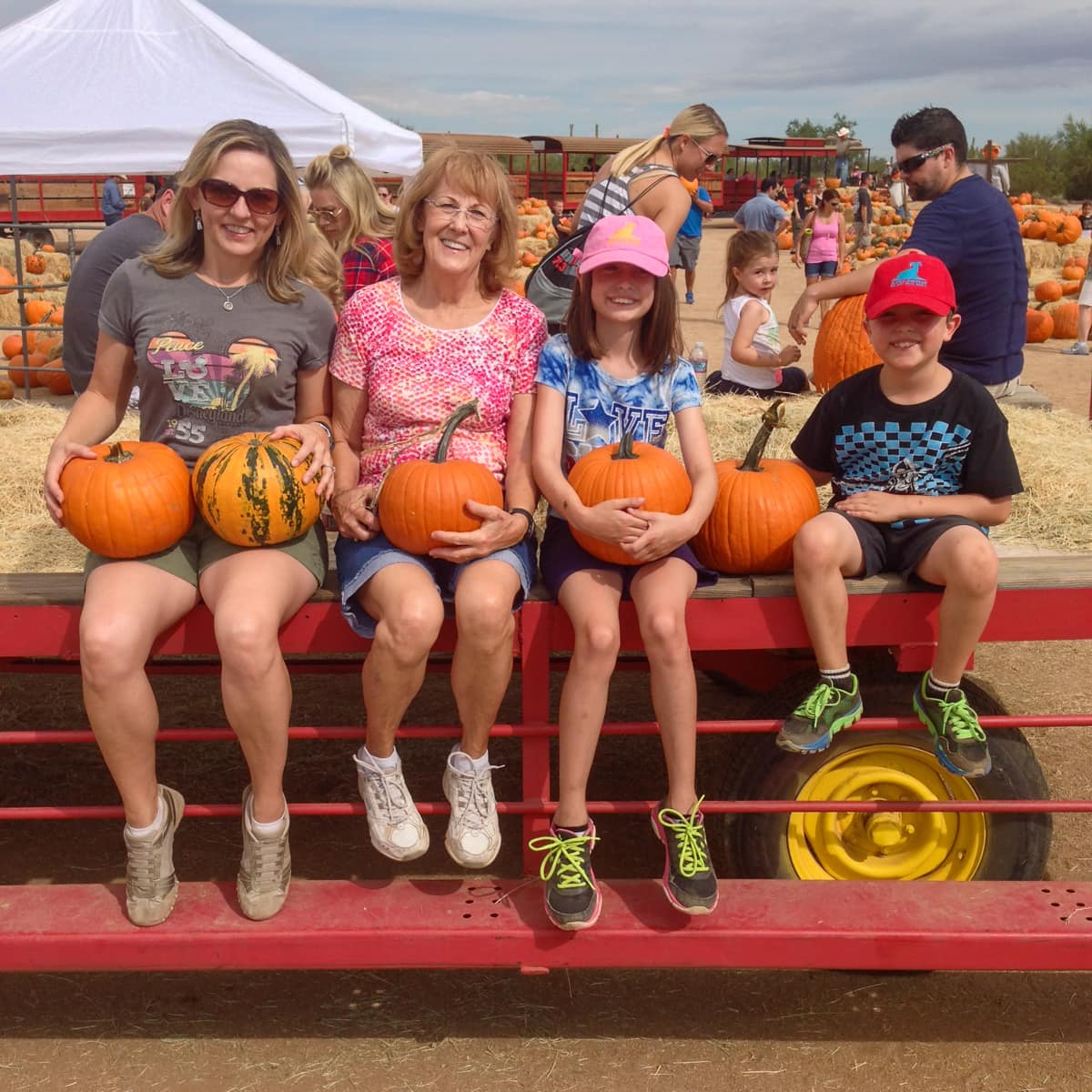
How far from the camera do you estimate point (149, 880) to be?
2.85 metres

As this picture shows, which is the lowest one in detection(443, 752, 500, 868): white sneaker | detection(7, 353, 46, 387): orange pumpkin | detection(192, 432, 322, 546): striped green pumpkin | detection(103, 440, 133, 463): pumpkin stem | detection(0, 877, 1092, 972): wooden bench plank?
detection(0, 877, 1092, 972): wooden bench plank

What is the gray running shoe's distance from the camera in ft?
9.36

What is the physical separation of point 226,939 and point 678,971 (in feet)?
4.41

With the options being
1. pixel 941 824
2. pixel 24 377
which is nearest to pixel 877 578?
pixel 941 824

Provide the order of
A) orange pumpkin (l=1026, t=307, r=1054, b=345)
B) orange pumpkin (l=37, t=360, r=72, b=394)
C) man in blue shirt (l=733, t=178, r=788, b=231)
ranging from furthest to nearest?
man in blue shirt (l=733, t=178, r=788, b=231) → orange pumpkin (l=1026, t=307, r=1054, b=345) → orange pumpkin (l=37, t=360, r=72, b=394)

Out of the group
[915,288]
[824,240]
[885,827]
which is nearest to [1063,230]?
[824,240]

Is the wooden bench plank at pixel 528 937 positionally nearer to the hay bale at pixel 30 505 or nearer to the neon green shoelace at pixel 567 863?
the neon green shoelace at pixel 567 863

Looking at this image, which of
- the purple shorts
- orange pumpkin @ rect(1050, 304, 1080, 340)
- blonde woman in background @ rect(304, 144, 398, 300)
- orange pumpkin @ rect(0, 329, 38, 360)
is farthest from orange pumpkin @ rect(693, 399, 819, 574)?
orange pumpkin @ rect(1050, 304, 1080, 340)

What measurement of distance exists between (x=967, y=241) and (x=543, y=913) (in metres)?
2.98

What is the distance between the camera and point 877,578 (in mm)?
3045

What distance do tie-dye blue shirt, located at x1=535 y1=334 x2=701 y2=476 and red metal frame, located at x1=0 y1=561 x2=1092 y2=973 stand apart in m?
0.54

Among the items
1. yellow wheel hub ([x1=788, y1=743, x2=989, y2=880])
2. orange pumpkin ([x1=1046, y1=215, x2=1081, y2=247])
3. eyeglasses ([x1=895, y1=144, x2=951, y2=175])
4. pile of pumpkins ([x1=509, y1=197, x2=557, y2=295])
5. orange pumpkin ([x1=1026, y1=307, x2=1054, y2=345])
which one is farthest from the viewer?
orange pumpkin ([x1=1046, y1=215, x2=1081, y2=247])

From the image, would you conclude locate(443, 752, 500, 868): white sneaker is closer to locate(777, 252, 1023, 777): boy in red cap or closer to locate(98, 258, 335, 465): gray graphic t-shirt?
locate(777, 252, 1023, 777): boy in red cap

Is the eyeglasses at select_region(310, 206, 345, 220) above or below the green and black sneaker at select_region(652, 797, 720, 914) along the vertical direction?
above
